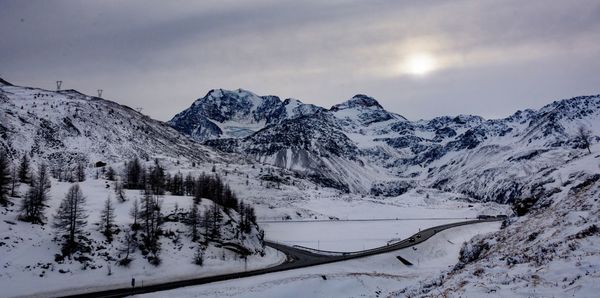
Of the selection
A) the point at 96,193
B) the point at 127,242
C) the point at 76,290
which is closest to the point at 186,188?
the point at 96,193

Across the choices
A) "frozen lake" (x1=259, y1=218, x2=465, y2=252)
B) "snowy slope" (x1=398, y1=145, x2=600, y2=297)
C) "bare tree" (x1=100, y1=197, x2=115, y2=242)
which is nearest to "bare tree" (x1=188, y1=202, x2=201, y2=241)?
"bare tree" (x1=100, y1=197, x2=115, y2=242)

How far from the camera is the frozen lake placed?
359 feet

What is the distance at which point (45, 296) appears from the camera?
52.9 meters

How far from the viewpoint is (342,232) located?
12962 cm

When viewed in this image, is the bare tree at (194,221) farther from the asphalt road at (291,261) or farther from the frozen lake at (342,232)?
the frozen lake at (342,232)

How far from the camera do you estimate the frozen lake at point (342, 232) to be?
359ft

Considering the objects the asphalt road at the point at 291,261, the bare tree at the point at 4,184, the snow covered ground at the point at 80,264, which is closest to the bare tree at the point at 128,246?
the snow covered ground at the point at 80,264

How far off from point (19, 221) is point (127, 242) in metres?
15.7

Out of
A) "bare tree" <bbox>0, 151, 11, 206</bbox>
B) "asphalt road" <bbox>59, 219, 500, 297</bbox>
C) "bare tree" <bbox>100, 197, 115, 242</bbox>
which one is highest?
"bare tree" <bbox>0, 151, 11, 206</bbox>

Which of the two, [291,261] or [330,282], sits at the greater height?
[330,282]

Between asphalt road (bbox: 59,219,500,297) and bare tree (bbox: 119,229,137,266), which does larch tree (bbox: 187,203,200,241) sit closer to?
bare tree (bbox: 119,229,137,266)

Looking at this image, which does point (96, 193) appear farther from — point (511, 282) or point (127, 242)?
point (511, 282)

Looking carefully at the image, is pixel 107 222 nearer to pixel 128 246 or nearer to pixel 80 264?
pixel 128 246

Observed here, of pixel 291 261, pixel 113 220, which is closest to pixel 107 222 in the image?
pixel 113 220
